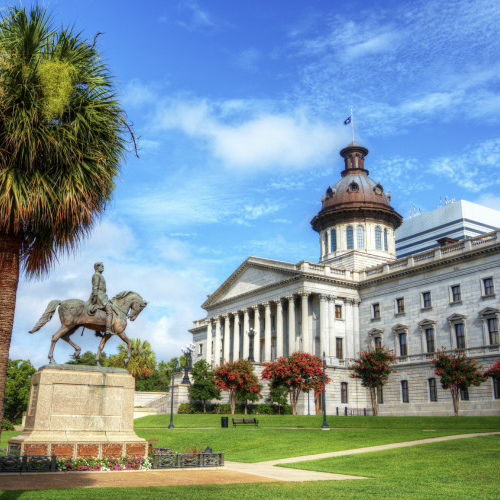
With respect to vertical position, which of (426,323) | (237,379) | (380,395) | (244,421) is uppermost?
(426,323)

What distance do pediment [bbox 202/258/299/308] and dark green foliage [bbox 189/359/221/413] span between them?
1547cm

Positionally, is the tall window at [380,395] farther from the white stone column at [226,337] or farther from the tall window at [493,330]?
the white stone column at [226,337]

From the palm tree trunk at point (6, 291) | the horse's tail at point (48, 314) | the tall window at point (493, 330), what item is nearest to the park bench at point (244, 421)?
the horse's tail at point (48, 314)

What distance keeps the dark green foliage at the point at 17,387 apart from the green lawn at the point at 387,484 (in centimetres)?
5333

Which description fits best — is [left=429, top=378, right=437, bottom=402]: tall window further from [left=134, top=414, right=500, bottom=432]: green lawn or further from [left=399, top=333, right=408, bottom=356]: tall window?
[left=134, top=414, right=500, bottom=432]: green lawn

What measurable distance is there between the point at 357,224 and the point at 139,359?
35549 mm

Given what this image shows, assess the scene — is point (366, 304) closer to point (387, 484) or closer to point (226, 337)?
point (226, 337)

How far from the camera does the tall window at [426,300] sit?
60.2 m

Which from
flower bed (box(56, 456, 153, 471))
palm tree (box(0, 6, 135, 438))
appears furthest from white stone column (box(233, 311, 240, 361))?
palm tree (box(0, 6, 135, 438))

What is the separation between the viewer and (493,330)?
53.2 metres

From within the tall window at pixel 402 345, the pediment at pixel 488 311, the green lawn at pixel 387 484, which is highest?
the pediment at pixel 488 311

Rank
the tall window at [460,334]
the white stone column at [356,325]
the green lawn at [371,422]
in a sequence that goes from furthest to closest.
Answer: the white stone column at [356,325], the tall window at [460,334], the green lawn at [371,422]

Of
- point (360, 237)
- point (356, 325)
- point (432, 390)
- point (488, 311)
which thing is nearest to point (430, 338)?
point (432, 390)

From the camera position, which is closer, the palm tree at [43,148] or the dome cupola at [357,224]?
the palm tree at [43,148]
